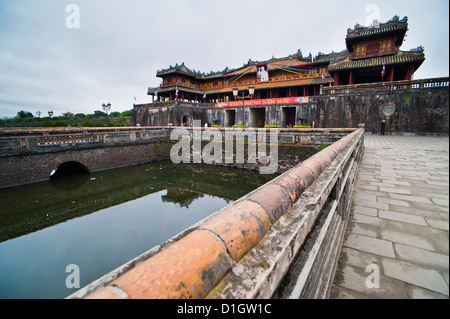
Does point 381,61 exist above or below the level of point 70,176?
above

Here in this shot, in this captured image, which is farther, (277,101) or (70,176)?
(277,101)

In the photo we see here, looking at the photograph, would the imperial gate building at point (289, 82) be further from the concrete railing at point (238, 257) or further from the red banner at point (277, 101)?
the concrete railing at point (238, 257)

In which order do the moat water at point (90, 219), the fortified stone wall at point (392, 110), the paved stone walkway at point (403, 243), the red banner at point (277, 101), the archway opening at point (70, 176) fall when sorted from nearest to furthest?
the paved stone walkway at point (403, 243)
the moat water at point (90, 219)
the archway opening at point (70, 176)
the fortified stone wall at point (392, 110)
the red banner at point (277, 101)

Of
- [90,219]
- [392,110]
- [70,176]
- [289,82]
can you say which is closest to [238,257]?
[90,219]

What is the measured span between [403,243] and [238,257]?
2.26 m

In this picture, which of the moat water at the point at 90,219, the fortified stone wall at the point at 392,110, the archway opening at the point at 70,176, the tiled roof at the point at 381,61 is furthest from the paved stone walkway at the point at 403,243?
the tiled roof at the point at 381,61

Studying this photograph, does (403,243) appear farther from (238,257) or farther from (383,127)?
→ (383,127)

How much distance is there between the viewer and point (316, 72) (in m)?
23.9

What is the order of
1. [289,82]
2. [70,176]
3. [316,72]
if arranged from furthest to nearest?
[289,82], [316,72], [70,176]

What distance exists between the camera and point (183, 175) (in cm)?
1223

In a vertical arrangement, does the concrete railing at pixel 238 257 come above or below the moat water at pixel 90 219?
above

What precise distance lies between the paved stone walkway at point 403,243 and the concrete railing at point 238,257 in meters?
0.36

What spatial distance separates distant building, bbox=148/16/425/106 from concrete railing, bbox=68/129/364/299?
20491mm

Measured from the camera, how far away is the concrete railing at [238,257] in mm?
790
